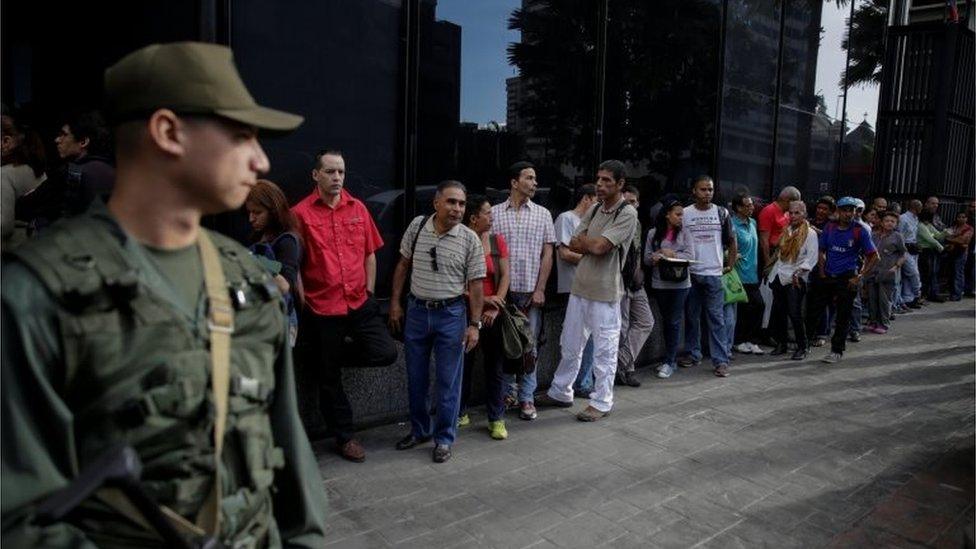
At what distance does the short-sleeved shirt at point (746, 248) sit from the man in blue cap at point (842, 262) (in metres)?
0.80

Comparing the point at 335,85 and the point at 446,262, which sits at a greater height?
the point at 335,85

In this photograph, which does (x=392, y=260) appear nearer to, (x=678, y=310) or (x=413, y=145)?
(x=413, y=145)

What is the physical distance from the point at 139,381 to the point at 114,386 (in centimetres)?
4

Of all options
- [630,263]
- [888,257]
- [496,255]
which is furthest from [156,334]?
[888,257]

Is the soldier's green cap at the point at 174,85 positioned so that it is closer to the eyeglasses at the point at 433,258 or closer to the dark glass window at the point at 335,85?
the dark glass window at the point at 335,85

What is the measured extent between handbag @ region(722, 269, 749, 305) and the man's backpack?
1.26 metres

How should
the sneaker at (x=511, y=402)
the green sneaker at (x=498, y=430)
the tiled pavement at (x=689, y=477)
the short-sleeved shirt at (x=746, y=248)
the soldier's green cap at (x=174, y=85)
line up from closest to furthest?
the soldier's green cap at (x=174, y=85) < the tiled pavement at (x=689, y=477) < the green sneaker at (x=498, y=430) < the sneaker at (x=511, y=402) < the short-sleeved shirt at (x=746, y=248)

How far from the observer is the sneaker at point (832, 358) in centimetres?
816

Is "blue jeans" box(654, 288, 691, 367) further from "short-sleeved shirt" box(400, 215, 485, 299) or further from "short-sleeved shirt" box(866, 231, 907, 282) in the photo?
"short-sleeved shirt" box(866, 231, 907, 282)

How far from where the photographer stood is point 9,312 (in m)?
1.20

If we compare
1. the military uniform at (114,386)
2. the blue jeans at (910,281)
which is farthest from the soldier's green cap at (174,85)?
the blue jeans at (910,281)

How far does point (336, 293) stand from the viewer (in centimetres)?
473

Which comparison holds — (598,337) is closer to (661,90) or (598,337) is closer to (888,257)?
(661,90)

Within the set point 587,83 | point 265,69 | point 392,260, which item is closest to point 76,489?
point 265,69
